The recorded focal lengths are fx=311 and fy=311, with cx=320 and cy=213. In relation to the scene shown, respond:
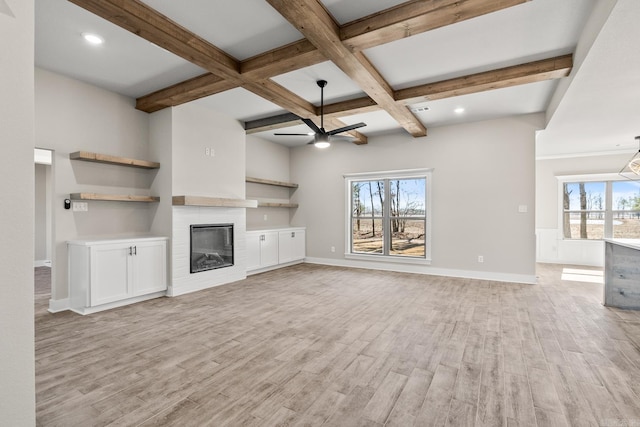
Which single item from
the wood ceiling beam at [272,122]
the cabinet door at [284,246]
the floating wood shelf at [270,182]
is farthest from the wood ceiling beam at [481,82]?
the cabinet door at [284,246]

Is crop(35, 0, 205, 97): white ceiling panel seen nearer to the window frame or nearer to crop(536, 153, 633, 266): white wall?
crop(536, 153, 633, 266): white wall

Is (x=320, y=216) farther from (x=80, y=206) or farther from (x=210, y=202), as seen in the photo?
(x=80, y=206)

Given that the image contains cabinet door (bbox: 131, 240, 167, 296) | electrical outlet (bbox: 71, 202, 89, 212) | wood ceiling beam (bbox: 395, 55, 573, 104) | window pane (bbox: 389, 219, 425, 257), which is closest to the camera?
wood ceiling beam (bbox: 395, 55, 573, 104)

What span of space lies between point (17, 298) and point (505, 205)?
243 inches

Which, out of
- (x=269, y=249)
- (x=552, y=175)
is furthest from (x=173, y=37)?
→ (x=552, y=175)

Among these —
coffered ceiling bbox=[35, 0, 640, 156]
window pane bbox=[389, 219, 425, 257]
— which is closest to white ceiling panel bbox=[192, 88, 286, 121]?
coffered ceiling bbox=[35, 0, 640, 156]

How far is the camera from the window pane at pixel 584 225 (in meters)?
7.27

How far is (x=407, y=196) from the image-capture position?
659cm

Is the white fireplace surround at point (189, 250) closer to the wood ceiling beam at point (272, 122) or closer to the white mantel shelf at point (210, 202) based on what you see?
the white mantel shelf at point (210, 202)

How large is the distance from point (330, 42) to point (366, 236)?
4.87 m

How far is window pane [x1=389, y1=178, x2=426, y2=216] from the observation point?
641cm

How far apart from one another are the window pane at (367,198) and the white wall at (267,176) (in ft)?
5.05

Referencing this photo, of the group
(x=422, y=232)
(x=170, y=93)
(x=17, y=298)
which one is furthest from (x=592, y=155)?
(x=17, y=298)

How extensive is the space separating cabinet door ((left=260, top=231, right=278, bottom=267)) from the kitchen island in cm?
528
